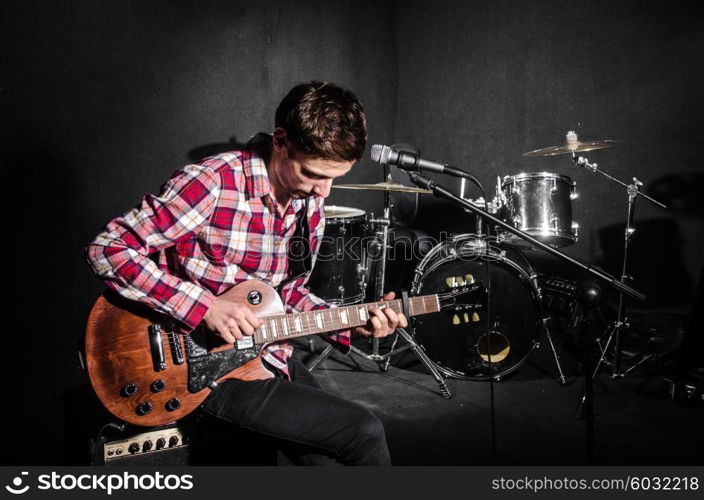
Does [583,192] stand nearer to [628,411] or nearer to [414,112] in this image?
[414,112]

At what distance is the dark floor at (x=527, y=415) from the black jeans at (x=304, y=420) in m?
1.05

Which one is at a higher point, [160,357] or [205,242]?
[205,242]

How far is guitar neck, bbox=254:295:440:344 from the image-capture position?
191 centimetres

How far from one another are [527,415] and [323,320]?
195 centimetres

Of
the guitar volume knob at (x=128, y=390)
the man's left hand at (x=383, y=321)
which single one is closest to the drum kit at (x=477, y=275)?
the man's left hand at (x=383, y=321)

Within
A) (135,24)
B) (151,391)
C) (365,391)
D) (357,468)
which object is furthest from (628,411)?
(135,24)

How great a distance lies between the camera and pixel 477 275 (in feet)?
12.7

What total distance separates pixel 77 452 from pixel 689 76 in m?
5.66

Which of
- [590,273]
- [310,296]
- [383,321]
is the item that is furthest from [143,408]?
[590,273]

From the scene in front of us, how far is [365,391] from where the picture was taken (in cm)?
376

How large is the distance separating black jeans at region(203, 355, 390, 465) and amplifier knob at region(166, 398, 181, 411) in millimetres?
89

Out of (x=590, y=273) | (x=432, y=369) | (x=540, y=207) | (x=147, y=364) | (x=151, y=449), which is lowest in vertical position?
(x=432, y=369)

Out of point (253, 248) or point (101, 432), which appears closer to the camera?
point (101, 432)

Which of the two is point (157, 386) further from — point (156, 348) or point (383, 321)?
point (383, 321)
